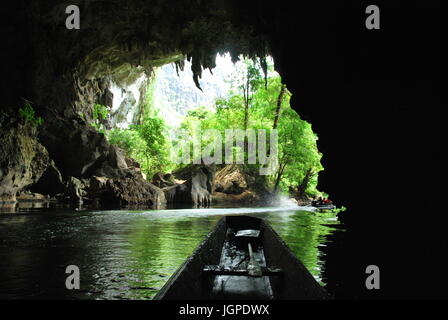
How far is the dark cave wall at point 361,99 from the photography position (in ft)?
14.9

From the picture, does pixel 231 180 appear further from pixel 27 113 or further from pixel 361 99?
pixel 361 99

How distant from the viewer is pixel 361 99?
6.56 m

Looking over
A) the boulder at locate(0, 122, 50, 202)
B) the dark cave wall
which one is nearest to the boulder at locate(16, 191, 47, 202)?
the boulder at locate(0, 122, 50, 202)

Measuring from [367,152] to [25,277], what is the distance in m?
6.08

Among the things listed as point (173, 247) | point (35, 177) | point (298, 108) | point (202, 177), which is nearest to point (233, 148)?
point (202, 177)

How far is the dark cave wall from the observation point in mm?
4551

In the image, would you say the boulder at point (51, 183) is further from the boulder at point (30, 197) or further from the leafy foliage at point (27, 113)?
the leafy foliage at point (27, 113)

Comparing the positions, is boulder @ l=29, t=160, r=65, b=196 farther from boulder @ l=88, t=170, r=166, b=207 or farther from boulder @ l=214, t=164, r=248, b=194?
boulder @ l=214, t=164, r=248, b=194

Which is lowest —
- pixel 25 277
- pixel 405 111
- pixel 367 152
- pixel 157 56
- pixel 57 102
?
Answer: pixel 25 277

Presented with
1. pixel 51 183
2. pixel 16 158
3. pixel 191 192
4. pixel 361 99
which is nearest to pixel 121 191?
pixel 51 183

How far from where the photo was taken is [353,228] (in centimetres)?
831

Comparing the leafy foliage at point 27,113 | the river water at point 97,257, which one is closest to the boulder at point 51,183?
the leafy foliage at point 27,113
